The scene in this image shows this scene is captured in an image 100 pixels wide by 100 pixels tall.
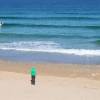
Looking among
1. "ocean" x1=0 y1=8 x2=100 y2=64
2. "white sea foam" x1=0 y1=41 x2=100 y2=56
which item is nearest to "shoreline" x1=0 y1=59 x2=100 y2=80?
"ocean" x1=0 y1=8 x2=100 y2=64

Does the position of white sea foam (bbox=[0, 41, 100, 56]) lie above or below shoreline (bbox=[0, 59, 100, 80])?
above

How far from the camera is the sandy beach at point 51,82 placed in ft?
38.9

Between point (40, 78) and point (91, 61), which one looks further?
point (91, 61)

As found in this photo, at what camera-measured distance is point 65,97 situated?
11695mm

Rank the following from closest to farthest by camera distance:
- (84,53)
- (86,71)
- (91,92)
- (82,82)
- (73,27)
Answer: (91,92) < (82,82) < (86,71) < (84,53) < (73,27)

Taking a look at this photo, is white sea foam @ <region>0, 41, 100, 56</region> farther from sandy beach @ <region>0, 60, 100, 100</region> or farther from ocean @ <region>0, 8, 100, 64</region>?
sandy beach @ <region>0, 60, 100, 100</region>

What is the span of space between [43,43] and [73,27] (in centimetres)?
1098

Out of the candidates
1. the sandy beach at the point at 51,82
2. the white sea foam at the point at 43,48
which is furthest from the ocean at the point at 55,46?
the sandy beach at the point at 51,82

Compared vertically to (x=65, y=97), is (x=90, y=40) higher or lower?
higher

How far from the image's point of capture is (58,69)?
17.8 meters

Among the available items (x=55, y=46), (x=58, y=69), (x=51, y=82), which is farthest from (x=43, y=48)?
(x=51, y=82)

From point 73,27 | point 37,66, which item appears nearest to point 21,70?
point 37,66

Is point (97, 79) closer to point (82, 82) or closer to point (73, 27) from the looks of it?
point (82, 82)

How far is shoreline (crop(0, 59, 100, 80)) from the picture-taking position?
54.7ft
